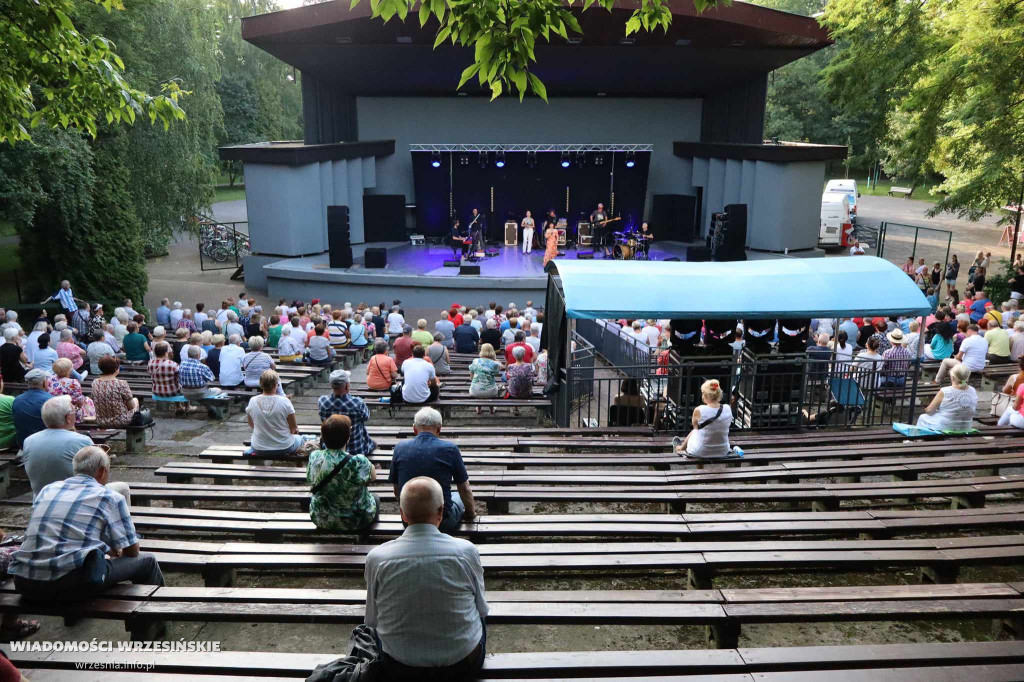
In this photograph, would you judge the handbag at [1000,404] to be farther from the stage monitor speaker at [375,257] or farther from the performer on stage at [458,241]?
the performer on stage at [458,241]

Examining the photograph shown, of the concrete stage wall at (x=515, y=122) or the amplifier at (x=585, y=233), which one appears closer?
the amplifier at (x=585, y=233)

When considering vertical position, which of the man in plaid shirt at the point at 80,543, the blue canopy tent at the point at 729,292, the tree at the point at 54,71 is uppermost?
the tree at the point at 54,71

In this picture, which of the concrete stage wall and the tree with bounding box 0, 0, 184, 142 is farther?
the concrete stage wall

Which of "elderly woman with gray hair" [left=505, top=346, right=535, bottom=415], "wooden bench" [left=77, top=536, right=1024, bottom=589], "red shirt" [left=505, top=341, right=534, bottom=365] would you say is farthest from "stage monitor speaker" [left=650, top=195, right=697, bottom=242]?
"wooden bench" [left=77, top=536, right=1024, bottom=589]

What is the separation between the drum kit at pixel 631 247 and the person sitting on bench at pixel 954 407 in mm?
15615

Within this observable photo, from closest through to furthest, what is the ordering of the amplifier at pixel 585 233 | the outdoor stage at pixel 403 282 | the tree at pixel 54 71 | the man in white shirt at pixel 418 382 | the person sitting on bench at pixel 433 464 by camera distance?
the person sitting on bench at pixel 433 464 → the tree at pixel 54 71 → the man in white shirt at pixel 418 382 → the outdoor stage at pixel 403 282 → the amplifier at pixel 585 233

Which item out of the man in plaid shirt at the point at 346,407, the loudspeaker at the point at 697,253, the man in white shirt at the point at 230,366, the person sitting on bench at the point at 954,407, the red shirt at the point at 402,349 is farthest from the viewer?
the loudspeaker at the point at 697,253

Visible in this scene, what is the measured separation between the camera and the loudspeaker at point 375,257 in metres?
21.2

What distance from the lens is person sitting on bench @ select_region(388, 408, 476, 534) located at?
446 centimetres

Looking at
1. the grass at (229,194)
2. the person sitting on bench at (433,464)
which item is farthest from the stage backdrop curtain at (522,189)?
the person sitting on bench at (433,464)

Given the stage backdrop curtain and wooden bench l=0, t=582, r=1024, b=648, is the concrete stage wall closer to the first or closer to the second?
the stage backdrop curtain

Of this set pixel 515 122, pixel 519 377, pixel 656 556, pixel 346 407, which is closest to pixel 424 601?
pixel 656 556

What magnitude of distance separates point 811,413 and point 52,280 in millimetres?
17200

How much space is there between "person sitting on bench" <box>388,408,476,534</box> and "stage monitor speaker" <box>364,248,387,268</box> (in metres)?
17.2
